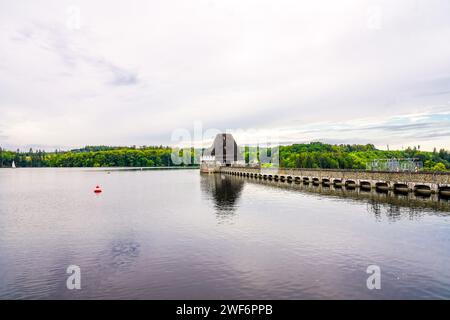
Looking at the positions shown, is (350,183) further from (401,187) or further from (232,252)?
(232,252)

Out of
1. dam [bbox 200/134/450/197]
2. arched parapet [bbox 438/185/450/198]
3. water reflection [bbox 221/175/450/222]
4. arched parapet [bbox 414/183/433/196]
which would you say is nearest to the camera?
water reflection [bbox 221/175/450/222]

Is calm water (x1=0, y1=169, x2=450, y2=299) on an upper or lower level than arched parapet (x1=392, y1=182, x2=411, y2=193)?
lower

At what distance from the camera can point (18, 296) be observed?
17.7 meters

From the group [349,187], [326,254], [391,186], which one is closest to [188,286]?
[326,254]

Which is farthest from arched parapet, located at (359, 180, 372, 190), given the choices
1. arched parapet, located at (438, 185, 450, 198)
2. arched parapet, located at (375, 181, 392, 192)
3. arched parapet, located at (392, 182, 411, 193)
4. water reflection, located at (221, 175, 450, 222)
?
arched parapet, located at (438, 185, 450, 198)

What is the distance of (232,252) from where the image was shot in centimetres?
2500

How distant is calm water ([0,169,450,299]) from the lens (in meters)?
18.2

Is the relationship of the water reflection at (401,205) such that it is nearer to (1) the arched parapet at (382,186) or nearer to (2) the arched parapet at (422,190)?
(2) the arched parapet at (422,190)

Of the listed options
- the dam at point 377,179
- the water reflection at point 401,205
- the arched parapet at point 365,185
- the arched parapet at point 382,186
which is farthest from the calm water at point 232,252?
the arched parapet at point 365,185

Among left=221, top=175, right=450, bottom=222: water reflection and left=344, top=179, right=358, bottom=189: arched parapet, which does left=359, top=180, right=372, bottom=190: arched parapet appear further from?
left=221, top=175, right=450, bottom=222: water reflection

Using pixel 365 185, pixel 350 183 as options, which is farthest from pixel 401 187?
pixel 350 183

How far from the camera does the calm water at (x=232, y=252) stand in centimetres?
1817

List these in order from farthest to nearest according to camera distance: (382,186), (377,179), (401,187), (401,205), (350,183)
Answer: (350,183) → (382,186) → (377,179) → (401,187) → (401,205)
